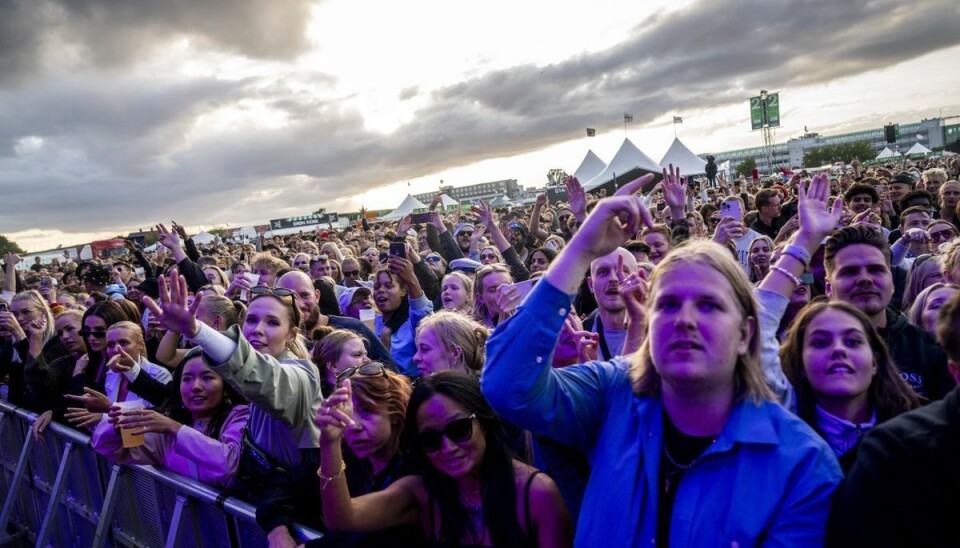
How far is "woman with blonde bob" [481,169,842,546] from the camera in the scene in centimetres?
135

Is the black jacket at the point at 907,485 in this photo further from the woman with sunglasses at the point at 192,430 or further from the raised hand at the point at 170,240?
the raised hand at the point at 170,240

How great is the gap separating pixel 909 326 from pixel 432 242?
761 cm

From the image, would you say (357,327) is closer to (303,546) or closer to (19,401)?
(303,546)

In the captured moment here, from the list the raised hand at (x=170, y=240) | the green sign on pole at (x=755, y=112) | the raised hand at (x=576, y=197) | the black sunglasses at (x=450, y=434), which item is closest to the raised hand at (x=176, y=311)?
the black sunglasses at (x=450, y=434)

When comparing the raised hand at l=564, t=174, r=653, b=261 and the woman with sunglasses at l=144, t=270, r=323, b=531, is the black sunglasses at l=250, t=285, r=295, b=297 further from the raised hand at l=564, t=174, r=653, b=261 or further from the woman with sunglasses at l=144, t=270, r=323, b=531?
the raised hand at l=564, t=174, r=653, b=261

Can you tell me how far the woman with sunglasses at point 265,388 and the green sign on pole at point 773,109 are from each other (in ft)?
159

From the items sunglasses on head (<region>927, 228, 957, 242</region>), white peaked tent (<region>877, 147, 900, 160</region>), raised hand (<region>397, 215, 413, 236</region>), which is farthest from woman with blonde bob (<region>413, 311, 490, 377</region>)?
white peaked tent (<region>877, 147, 900, 160</region>)

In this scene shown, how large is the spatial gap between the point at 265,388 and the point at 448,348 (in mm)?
925

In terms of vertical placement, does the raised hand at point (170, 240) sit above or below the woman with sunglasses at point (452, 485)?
above

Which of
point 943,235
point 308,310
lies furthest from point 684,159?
point 308,310

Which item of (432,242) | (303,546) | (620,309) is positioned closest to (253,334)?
(303,546)

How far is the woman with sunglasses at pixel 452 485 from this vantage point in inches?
75.7

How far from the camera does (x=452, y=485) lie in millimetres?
2068

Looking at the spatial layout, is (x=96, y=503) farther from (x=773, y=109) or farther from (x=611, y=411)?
(x=773, y=109)
